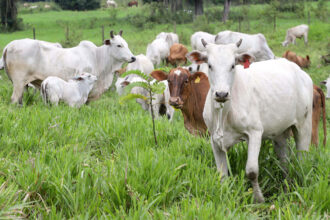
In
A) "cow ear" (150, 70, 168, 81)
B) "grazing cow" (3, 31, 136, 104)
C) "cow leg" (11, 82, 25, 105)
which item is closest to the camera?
"cow ear" (150, 70, 168, 81)

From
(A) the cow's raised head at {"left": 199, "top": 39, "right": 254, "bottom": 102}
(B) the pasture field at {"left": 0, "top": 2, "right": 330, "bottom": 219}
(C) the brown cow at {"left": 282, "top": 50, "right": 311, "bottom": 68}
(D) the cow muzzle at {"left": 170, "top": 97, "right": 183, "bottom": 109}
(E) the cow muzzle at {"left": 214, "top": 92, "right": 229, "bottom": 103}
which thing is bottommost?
(C) the brown cow at {"left": 282, "top": 50, "right": 311, "bottom": 68}

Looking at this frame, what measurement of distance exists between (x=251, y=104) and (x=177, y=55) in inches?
452

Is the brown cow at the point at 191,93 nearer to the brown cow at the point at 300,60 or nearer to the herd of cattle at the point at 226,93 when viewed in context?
the herd of cattle at the point at 226,93

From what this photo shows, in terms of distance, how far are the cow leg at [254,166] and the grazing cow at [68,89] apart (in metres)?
4.23

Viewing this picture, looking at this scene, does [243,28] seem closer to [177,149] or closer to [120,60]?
[120,60]

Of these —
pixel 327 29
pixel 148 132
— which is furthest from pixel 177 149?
pixel 327 29

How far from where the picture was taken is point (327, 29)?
72.5 ft

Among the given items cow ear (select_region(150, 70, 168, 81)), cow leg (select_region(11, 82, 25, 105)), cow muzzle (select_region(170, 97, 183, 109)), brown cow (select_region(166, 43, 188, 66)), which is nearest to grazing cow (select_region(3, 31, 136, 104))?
cow leg (select_region(11, 82, 25, 105))

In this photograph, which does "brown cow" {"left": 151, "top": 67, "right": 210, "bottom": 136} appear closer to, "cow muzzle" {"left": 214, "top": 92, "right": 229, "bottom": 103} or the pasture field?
the pasture field

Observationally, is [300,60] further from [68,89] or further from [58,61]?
[68,89]

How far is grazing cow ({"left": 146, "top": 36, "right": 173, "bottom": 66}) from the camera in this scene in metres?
15.0

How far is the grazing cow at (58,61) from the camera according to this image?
7.73 metres

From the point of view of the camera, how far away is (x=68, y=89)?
7129 mm

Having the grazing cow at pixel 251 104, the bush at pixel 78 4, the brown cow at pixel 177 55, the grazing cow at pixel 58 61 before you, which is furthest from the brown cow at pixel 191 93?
the bush at pixel 78 4
